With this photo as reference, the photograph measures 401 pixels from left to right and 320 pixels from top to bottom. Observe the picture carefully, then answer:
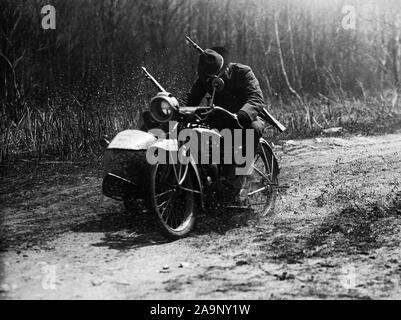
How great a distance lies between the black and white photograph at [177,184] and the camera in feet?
14.4

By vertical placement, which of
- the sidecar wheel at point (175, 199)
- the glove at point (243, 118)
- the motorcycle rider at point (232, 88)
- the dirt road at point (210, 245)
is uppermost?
the motorcycle rider at point (232, 88)

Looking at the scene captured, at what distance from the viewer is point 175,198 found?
5.60m

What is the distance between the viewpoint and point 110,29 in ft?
46.0

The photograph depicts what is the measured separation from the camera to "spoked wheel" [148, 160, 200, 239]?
535cm

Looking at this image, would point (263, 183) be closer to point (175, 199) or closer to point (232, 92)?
point (232, 92)

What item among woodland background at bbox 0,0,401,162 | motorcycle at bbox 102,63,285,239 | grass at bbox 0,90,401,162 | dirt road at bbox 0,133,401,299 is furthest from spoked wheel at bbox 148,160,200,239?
woodland background at bbox 0,0,401,162

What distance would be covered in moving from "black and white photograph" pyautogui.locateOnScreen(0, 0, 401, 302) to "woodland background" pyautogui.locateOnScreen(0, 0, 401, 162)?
54 mm

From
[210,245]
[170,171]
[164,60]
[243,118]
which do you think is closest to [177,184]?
[170,171]

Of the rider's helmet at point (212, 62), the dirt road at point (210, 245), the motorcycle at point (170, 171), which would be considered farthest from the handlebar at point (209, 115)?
the dirt road at point (210, 245)

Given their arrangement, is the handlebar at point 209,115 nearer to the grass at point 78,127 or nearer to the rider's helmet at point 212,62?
the rider's helmet at point 212,62

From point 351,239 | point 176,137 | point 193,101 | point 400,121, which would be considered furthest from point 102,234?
point 400,121

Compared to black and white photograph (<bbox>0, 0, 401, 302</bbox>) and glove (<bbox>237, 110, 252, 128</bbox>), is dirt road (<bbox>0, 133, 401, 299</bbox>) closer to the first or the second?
black and white photograph (<bbox>0, 0, 401, 302</bbox>)

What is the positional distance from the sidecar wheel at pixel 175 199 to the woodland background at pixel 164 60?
361cm

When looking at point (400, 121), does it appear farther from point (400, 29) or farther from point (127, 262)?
point (127, 262)
